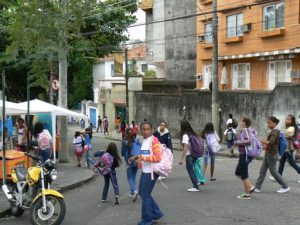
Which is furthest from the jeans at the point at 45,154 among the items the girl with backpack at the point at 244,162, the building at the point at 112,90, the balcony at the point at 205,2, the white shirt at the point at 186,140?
the building at the point at 112,90

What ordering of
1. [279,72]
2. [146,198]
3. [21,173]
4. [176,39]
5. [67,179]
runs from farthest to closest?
[176,39] < [279,72] < [67,179] < [21,173] < [146,198]

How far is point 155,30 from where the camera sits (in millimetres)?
47781

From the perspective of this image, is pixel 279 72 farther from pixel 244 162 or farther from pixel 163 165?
pixel 163 165

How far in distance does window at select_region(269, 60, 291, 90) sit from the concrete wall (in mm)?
1923

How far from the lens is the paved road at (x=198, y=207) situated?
9.20 metres

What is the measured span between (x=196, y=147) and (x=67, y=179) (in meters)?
4.33

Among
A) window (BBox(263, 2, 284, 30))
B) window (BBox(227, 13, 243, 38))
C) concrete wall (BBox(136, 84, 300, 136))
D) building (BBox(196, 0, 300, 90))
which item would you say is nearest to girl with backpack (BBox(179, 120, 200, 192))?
concrete wall (BBox(136, 84, 300, 136))

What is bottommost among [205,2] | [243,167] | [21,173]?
[243,167]

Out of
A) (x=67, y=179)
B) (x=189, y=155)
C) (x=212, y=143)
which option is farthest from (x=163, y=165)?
(x=67, y=179)

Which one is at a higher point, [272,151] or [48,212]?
[272,151]

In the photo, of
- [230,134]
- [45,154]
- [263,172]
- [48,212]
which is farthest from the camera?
[230,134]

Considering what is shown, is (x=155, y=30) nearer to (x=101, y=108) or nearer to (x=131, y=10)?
(x=101, y=108)

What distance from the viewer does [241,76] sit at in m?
30.9

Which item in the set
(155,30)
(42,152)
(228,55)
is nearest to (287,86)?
(228,55)
